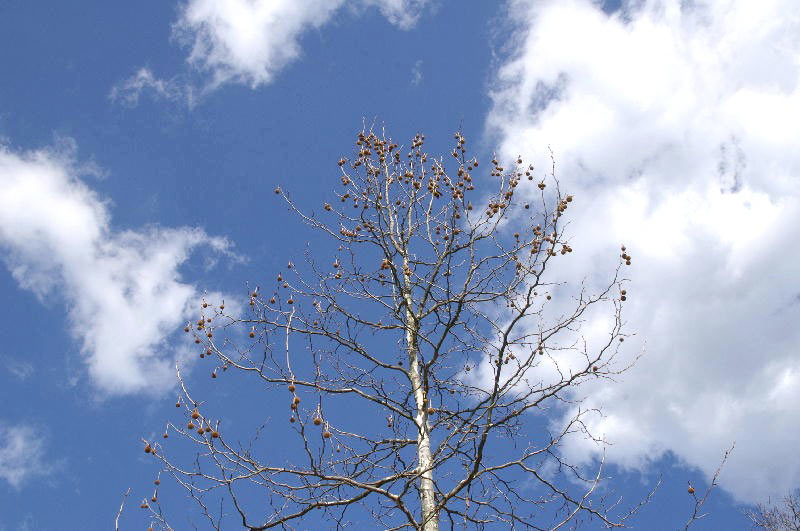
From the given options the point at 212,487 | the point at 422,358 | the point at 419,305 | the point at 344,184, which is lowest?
the point at 212,487

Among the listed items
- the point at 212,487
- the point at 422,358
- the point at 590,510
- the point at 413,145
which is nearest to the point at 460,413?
the point at 422,358

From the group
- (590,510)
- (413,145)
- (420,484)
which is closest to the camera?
(420,484)

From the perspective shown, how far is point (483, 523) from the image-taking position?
256 inches

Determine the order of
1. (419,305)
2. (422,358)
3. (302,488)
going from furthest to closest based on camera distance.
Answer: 1. (419,305)
2. (422,358)
3. (302,488)

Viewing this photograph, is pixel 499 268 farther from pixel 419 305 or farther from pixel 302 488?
pixel 302 488

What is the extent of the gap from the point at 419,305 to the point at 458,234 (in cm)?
106

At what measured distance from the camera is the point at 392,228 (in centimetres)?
866

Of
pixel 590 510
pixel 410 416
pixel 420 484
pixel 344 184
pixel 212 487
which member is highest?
pixel 344 184

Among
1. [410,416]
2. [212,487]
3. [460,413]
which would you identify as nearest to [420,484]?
[410,416]

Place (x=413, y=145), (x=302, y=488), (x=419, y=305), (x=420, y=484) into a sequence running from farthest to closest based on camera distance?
(x=413, y=145)
(x=419, y=305)
(x=420, y=484)
(x=302, y=488)

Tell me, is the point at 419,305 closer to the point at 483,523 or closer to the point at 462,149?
the point at 462,149

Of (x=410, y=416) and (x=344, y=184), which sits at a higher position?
(x=344, y=184)

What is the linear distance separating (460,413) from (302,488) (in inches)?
97.3

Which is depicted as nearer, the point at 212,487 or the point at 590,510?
the point at 212,487
